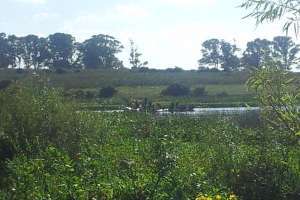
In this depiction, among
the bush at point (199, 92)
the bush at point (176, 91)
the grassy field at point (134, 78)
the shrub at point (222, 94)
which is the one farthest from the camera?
the grassy field at point (134, 78)

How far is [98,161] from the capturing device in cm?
1073

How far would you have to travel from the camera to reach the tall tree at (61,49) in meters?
108

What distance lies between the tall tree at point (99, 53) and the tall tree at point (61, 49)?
2.14m

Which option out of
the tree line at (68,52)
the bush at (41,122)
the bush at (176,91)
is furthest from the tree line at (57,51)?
the bush at (41,122)

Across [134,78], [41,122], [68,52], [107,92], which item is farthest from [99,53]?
[41,122]

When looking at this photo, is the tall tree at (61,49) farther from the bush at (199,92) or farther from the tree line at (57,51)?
the bush at (199,92)

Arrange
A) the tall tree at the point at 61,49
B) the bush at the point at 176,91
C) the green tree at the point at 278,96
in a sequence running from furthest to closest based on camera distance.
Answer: the tall tree at the point at 61,49 → the bush at the point at 176,91 → the green tree at the point at 278,96

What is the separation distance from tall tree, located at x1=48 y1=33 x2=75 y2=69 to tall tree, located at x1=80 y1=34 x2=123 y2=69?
2.14 metres

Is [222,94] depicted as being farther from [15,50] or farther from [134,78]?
[15,50]

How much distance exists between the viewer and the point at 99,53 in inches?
4355

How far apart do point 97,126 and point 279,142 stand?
5.70 meters

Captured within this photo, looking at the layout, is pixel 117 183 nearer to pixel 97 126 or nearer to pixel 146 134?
pixel 97 126

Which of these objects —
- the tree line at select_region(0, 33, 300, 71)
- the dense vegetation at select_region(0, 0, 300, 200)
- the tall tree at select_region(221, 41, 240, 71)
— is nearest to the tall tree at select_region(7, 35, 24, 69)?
the tree line at select_region(0, 33, 300, 71)

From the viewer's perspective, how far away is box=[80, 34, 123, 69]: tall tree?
109 m
